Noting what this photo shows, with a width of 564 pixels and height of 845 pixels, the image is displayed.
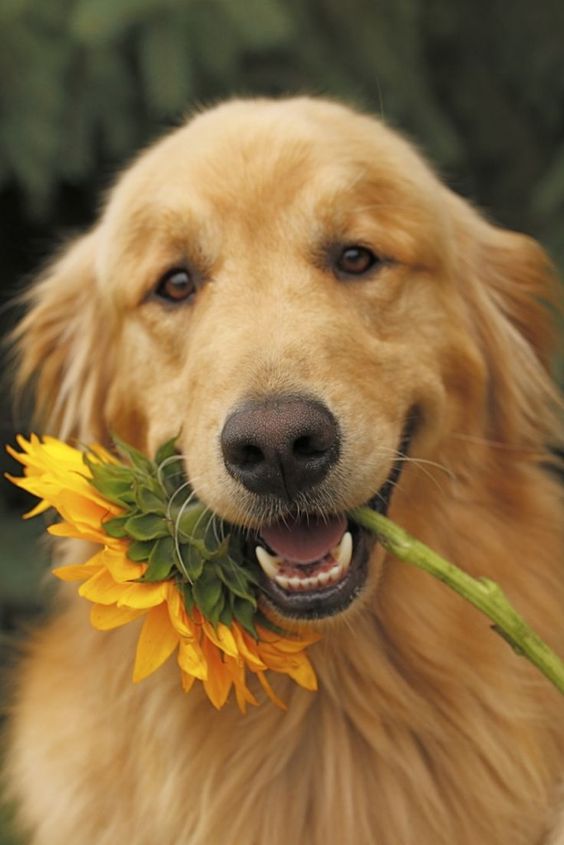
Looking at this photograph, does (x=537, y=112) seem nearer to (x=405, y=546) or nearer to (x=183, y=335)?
(x=183, y=335)

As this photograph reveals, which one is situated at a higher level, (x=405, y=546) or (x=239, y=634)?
(x=405, y=546)

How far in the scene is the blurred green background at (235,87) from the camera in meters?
4.29

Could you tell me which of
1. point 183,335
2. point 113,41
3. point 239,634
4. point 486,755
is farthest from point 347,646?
point 113,41

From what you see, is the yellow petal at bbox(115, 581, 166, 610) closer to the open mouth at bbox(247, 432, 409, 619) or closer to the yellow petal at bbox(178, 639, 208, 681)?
the yellow petal at bbox(178, 639, 208, 681)

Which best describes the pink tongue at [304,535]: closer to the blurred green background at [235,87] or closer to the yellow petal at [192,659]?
the yellow petal at [192,659]

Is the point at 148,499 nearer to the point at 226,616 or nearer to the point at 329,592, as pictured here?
the point at 226,616

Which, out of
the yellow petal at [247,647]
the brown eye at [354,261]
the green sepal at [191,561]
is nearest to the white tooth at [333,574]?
the yellow petal at [247,647]

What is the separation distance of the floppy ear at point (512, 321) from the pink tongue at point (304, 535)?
2.57 ft

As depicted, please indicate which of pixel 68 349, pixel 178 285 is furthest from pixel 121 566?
pixel 68 349

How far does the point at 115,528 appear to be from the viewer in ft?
7.16

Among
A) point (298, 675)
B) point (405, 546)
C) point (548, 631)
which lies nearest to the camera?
point (405, 546)

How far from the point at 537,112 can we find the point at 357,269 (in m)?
2.73

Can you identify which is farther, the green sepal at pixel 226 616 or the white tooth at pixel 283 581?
the white tooth at pixel 283 581

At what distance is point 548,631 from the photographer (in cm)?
295
